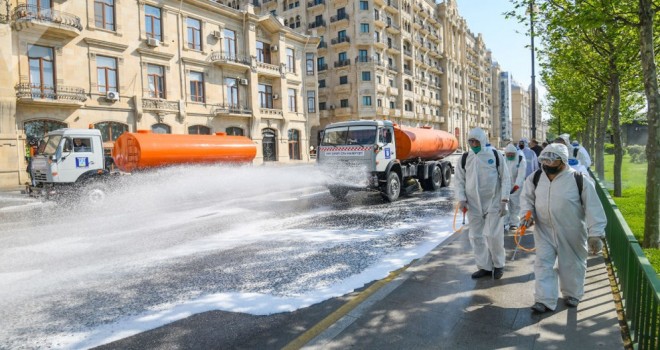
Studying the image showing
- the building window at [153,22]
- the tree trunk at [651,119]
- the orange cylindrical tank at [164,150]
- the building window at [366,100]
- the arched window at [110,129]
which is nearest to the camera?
the tree trunk at [651,119]

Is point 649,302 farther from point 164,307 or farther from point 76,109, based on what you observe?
point 76,109

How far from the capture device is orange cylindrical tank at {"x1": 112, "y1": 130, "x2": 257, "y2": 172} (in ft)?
48.0

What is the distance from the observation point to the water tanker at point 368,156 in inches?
492

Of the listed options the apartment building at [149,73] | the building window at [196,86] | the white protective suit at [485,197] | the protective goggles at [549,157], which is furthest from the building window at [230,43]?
the protective goggles at [549,157]

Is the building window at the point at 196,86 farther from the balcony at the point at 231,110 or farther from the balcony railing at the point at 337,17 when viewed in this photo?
the balcony railing at the point at 337,17

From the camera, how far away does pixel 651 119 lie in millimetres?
6793

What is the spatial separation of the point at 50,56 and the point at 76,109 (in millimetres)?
2960

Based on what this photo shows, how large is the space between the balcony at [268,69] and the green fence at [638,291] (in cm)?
3115

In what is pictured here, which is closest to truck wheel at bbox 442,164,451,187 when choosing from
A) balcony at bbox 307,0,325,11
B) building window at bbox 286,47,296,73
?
building window at bbox 286,47,296,73

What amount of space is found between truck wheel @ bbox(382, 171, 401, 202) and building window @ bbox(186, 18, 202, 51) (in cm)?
2157

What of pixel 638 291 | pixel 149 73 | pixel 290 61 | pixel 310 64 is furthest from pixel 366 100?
pixel 638 291

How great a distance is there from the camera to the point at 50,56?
21891 millimetres

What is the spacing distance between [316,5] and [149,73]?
33136mm

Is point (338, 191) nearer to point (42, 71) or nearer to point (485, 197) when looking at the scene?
point (485, 197)
